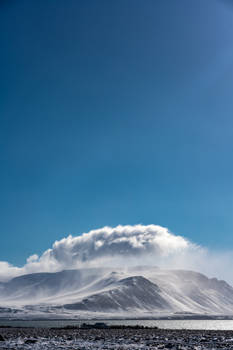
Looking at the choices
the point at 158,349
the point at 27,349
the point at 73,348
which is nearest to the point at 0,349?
the point at 27,349

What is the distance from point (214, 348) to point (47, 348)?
51.7 feet

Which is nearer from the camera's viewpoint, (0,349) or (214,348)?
(0,349)

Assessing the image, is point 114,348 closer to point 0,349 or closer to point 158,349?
point 158,349

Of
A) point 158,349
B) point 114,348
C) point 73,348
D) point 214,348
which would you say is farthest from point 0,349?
point 214,348

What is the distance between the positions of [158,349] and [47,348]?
10.3m

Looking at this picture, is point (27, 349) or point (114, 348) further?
point (114, 348)

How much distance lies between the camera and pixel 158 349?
118ft

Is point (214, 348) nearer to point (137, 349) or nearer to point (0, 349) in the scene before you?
point (137, 349)

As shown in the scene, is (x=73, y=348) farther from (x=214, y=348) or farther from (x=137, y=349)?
(x=214, y=348)

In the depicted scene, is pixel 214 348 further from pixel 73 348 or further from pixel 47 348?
pixel 47 348

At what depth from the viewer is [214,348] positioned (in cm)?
3728

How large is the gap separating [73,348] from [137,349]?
6.07 metres

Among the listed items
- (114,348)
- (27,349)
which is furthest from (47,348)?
(114,348)

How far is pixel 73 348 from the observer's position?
3722 cm
